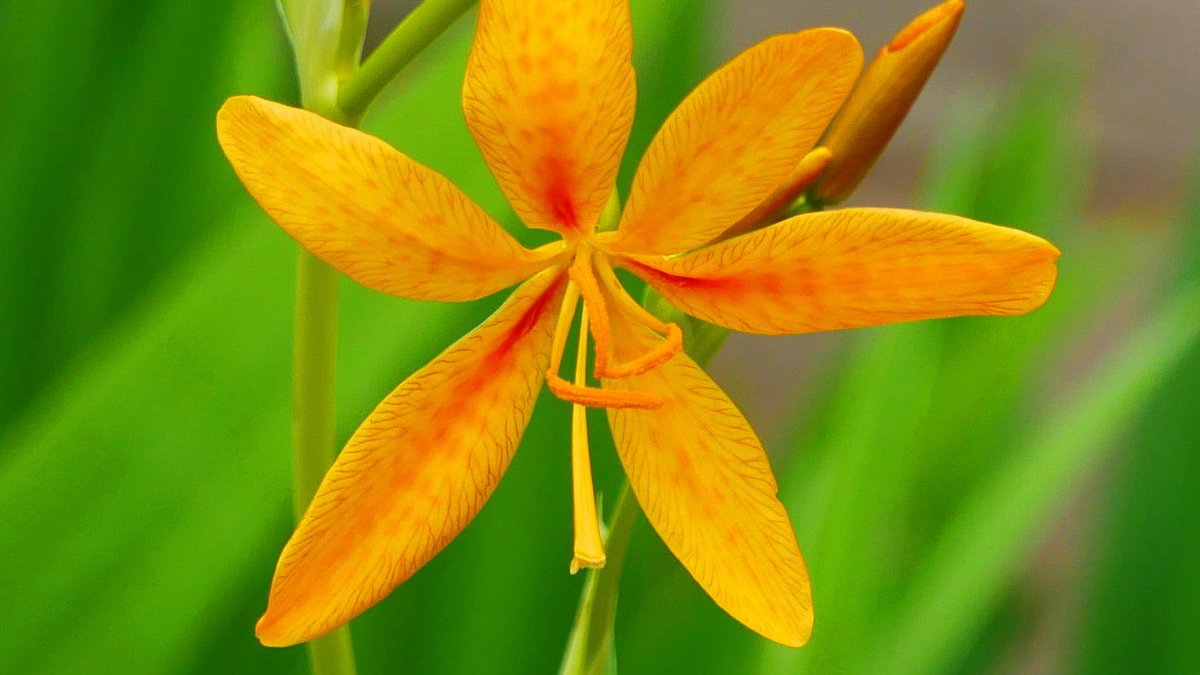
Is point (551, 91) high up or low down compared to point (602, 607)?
up

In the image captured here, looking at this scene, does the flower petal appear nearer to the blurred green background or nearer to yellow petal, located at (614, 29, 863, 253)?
yellow petal, located at (614, 29, 863, 253)

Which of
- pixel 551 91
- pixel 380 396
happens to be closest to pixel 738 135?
pixel 551 91

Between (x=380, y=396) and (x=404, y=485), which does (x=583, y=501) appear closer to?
(x=404, y=485)

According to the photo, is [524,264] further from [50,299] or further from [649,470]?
[50,299]

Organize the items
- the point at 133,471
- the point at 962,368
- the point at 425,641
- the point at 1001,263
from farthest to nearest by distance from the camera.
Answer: the point at 962,368
the point at 425,641
the point at 133,471
the point at 1001,263

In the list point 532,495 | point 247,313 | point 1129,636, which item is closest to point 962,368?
point 1129,636

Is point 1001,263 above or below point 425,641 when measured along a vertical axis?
above

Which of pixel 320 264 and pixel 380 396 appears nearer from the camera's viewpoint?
pixel 320 264
